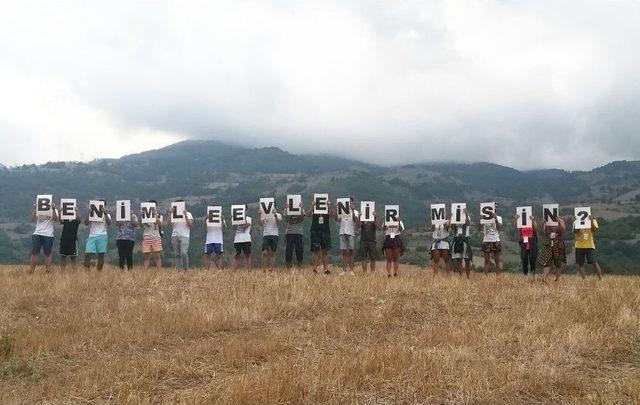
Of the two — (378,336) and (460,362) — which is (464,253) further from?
(460,362)

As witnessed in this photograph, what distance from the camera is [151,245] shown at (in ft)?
54.5

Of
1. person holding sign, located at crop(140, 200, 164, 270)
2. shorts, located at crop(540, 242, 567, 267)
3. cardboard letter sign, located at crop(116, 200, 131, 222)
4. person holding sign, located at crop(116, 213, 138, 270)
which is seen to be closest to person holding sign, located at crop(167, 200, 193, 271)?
person holding sign, located at crop(140, 200, 164, 270)

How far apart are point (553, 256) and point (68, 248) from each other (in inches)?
526

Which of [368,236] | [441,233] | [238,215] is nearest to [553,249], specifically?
[441,233]

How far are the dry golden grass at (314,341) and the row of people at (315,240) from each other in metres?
2.02

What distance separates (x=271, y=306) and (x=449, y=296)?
12.2 feet

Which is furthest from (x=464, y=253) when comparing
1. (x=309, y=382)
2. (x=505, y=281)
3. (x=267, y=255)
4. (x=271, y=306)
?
(x=309, y=382)

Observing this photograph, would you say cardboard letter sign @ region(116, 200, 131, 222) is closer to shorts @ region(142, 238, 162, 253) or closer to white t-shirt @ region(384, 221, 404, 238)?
shorts @ region(142, 238, 162, 253)

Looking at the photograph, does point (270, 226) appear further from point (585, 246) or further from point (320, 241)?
point (585, 246)

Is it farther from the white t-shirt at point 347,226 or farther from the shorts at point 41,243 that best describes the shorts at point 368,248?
the shorts at point 41,243

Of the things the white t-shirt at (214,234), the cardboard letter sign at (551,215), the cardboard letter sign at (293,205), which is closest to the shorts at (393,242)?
the cardboard letter sign at (293,205)

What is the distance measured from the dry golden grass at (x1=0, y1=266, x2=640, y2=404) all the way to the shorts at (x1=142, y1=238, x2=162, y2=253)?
3202 mm

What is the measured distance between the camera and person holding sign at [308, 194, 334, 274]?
1556 cm

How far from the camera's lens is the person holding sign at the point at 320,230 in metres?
15.6
